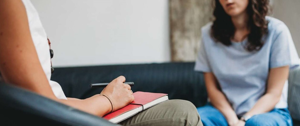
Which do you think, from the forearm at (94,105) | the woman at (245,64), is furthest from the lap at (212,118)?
the forearm at (94,105)

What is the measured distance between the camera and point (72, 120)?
1.94ft

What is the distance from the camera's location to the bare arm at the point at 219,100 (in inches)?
53.9

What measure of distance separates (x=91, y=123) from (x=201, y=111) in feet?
2.91

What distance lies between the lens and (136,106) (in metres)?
0.80

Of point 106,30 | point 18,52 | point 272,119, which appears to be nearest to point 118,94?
point 18,52

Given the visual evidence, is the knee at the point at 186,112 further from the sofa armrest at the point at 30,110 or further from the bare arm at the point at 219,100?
the bare arm at the point at 219,100

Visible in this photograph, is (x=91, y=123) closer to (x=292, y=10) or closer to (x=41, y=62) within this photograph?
(x=41, y=62)

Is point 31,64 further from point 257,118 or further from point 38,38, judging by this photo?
point 257,118

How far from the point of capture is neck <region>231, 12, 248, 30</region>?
1462mm

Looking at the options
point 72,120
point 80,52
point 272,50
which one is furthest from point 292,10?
point 72,120

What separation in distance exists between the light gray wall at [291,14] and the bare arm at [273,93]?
32cm

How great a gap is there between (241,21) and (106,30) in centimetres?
99

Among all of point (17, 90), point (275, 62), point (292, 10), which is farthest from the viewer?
point (292, 10)

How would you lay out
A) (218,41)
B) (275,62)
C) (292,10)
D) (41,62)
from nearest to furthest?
(41,62) < (275,62) < (218,41) < (292,10)
